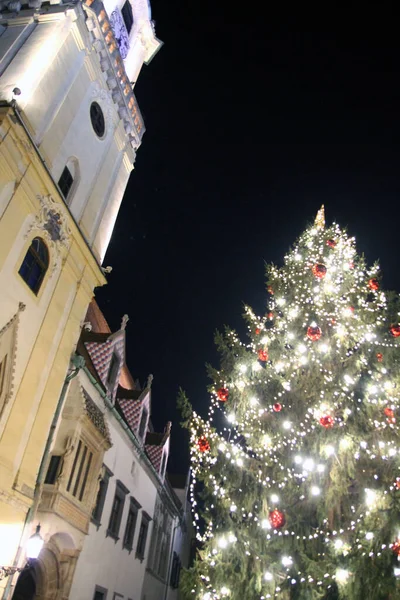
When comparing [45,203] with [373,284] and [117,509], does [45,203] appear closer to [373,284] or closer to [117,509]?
[373,284]

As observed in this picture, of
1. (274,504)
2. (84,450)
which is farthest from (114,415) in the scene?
(274,504)

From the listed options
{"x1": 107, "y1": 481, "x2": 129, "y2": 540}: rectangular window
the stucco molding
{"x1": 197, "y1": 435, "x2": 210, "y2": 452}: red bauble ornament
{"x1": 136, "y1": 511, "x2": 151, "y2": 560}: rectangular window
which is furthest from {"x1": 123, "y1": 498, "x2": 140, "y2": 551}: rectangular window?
the stucco molding

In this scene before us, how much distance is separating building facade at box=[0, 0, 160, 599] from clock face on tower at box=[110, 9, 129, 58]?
117 inches

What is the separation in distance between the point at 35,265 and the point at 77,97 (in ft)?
24.2

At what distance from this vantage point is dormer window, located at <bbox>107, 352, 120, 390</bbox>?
19.2 meters

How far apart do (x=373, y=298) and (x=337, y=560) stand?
28.4 feet

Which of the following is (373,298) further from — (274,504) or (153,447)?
(153,447)

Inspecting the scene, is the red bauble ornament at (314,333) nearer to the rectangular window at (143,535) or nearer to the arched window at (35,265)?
the arched window at (35,265)

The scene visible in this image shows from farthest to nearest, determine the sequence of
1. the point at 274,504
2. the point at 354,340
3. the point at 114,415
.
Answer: the point at 114,415 < the point at 354,340 < the point at 274,504

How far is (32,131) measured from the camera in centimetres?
1375

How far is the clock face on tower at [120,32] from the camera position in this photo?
2141 cm

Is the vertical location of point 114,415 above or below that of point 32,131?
below

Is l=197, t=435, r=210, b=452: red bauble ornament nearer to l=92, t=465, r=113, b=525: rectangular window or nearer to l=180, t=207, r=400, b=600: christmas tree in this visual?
l=180, t=207, r=400, b=600: christmas tree

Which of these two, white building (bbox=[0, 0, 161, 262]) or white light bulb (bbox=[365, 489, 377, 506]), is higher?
white building (bbox=[0, 0, 161, 262])
